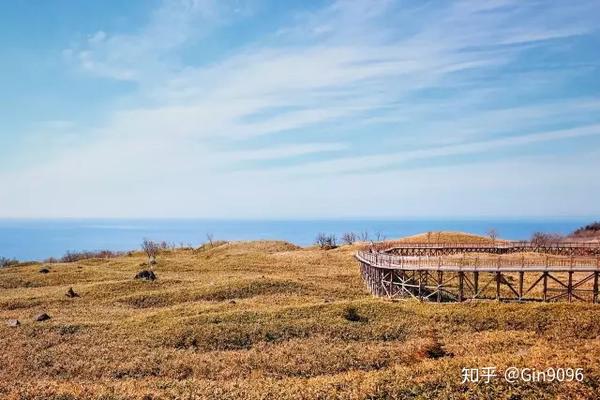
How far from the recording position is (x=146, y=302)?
55531mm

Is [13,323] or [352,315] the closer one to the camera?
[352,315]

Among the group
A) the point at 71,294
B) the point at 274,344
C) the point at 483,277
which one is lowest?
the point at 483,277

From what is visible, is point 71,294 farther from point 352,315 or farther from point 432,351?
point 432,351

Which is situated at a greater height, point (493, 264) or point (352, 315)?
point (493, 264)

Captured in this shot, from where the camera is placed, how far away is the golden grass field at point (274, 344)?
26.0 metres

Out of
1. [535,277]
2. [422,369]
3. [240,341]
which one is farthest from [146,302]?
[535,277]

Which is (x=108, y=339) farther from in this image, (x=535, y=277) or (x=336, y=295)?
(x=535, y=277)

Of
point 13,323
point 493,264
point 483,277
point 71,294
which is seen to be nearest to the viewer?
point 13,323
